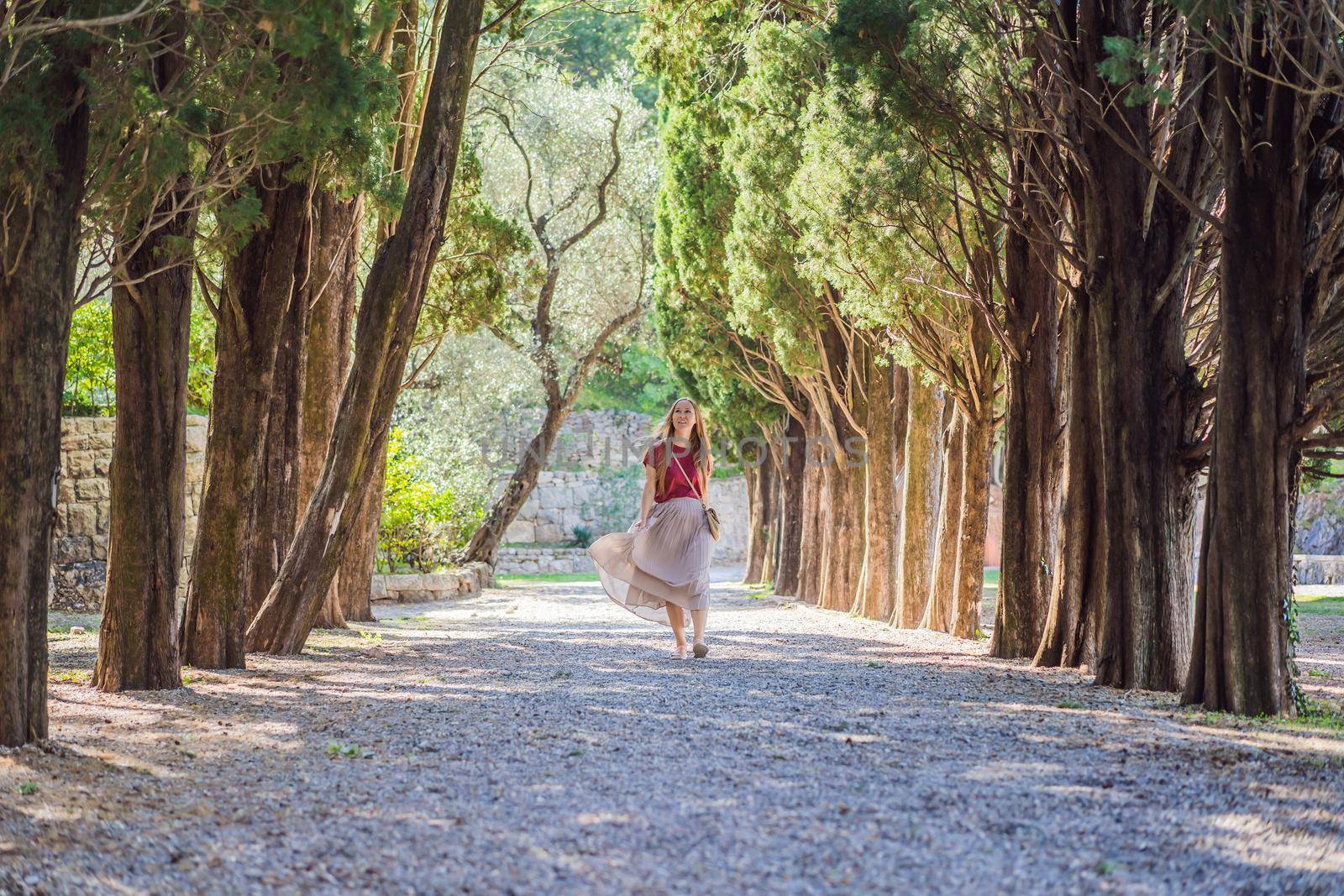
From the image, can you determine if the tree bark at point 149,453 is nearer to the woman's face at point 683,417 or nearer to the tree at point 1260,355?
the woman's face at point 683,417

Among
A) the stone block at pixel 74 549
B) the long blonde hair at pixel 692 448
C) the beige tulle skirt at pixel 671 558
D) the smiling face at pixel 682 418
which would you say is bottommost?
the stone block at pixel 74 549

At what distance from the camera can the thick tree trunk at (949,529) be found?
11.5m

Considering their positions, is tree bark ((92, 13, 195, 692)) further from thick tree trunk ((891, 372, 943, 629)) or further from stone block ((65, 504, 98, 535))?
thick tree trunk ((891, 372, 943, 629))

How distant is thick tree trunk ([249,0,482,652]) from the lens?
9.07 m

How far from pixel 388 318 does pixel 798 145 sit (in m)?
5.24

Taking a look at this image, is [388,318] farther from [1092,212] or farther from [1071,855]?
[1071,855]

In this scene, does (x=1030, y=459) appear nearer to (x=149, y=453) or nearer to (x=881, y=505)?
(x=881, y=505)

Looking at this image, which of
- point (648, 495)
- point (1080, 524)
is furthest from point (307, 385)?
point (1080, 524)

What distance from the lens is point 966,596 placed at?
37.2ft

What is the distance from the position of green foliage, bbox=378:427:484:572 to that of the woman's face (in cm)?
843

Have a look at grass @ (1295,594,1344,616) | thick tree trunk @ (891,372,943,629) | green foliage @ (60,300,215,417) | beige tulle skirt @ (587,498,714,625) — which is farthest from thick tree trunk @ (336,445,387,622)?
grass @ (1295,594,1344,616)

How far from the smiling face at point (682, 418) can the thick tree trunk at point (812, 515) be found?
9.22 meters

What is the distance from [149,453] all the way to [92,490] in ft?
22.1

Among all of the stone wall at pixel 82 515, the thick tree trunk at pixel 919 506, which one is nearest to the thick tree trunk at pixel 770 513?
the thick tree trunk at pixel 919 506
